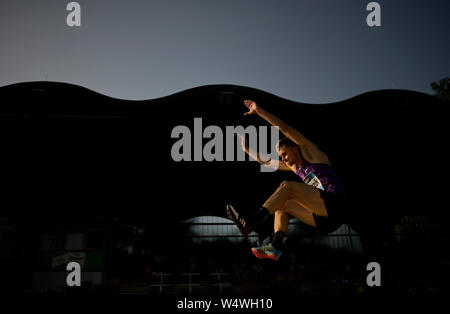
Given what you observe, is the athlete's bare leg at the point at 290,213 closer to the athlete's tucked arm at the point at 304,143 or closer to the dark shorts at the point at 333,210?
the dark shorts at the point at 333,210

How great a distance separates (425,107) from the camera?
27.0 ft

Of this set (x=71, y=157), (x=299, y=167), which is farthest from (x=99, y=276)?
(x=299, y=167)

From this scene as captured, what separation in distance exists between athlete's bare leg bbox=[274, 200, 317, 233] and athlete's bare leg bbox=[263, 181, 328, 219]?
0.32 metres

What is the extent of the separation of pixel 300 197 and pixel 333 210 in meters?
0.31

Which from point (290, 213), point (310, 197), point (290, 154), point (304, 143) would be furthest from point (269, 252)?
point (304, 143)

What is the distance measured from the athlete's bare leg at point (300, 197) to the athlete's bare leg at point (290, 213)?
0.32m

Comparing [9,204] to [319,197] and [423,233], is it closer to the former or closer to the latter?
[319,197]

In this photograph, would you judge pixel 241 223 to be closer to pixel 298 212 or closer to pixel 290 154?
pixel 298 212

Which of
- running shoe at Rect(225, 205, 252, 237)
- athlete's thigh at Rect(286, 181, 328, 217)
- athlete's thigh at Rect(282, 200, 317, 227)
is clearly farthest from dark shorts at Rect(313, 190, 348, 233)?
running shoe at Rect(225, 205, 252, 237)

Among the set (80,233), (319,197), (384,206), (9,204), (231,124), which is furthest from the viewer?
(80,233)

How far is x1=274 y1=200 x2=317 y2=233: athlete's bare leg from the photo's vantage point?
9.86 feet

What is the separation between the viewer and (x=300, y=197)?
Result: 8.87 feet

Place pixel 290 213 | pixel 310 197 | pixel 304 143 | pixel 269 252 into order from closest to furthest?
pixel 310 197, pixel 269 252, pixel 304 143, pixel 290 213

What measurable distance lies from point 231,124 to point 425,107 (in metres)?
5.61
